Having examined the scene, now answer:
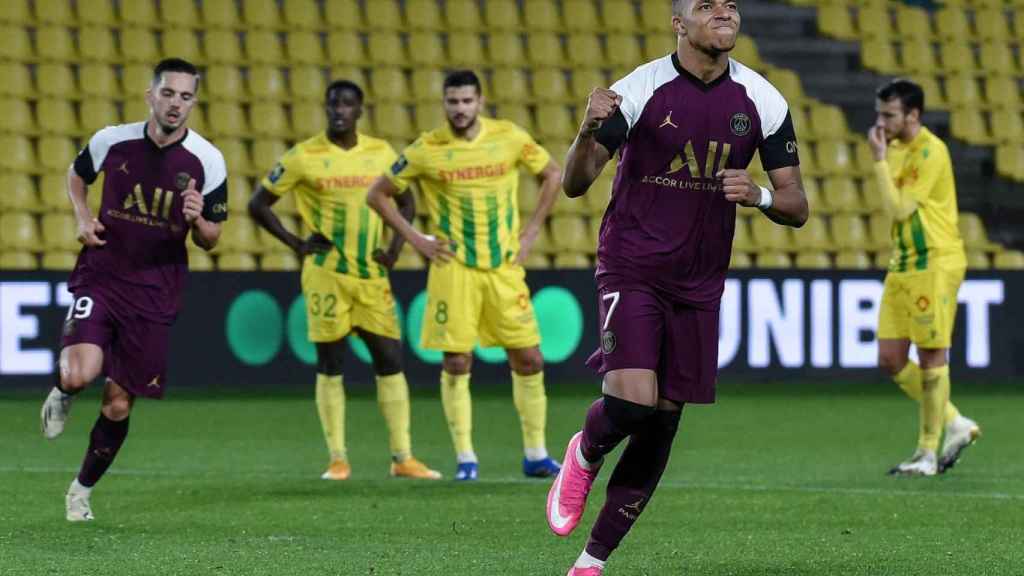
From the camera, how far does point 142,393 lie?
7418 mm

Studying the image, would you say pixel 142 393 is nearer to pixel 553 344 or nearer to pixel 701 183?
pixel 701 183

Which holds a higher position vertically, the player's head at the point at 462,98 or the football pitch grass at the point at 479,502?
the player's head at the point at 462,98

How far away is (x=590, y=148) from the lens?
5.26 metres

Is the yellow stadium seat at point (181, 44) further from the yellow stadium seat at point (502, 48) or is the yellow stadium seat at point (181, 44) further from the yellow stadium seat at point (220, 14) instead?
the yellow stadium seat at point (502, 48)

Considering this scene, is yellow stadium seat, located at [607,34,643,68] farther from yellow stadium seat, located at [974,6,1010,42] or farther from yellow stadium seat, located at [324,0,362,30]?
yellow stadium seat, located at [974,6,1010,42]

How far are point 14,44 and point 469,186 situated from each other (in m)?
7.68

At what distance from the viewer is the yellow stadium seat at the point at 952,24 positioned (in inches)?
727

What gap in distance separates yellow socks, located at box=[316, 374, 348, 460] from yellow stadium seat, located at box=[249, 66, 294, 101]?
677 cm

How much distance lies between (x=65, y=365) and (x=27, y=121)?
28.3ft

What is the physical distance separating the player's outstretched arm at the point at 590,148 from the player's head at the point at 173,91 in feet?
8.59

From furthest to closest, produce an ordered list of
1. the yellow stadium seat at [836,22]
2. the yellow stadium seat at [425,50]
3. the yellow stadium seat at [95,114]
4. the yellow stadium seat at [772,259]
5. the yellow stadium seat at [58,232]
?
1. the yellow stadium seat at [836,22]
2. the yellow stadium seat at [425,50]
3. the yellow stadium seat at [772,259]
4. the yellow stadium seat at [95,114]
5. the yellow stadium seat at [58,232]

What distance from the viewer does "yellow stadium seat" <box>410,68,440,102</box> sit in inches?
654

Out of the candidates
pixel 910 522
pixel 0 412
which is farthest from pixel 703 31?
pixel 0 412

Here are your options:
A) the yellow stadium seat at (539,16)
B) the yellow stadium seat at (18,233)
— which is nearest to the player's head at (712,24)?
the yellow stadium seat at (18,233)
